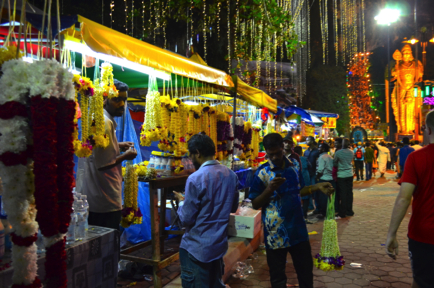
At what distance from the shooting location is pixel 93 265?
255 cm

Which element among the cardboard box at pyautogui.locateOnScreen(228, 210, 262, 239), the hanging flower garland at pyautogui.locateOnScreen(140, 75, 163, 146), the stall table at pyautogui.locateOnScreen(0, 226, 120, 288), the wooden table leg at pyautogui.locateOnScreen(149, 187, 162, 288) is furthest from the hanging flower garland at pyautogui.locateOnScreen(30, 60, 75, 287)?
the cardboard box at pyautogui.locateOnScreen(228, 210, 262, 239)

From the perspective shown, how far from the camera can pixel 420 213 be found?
106 inches

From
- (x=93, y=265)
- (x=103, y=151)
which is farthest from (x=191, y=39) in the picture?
(x=93, y=265)

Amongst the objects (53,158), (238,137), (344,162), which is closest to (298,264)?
(53,158)

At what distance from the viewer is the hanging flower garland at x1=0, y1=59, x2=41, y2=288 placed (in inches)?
67.8

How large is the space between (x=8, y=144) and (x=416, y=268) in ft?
10.3

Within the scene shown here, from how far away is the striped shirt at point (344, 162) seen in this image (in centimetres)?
841

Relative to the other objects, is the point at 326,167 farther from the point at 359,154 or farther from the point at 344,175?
the point at 359,154

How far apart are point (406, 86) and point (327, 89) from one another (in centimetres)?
1014

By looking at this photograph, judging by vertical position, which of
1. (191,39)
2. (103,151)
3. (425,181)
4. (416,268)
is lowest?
(416,268)

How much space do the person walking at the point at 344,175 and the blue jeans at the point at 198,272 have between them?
21.5 feet

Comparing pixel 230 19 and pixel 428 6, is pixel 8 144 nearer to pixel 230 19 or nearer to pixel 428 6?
pixel 230 19

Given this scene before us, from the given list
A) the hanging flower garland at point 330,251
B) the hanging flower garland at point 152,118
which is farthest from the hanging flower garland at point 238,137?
the hanging flower garland at point 330,251

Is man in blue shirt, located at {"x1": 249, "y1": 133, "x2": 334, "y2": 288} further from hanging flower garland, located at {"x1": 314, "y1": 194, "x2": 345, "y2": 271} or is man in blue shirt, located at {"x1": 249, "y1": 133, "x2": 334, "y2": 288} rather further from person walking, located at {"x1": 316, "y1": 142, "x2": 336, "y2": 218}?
person walking, located at {"x1": 316, "y1": 142, "x2": 336, "y2": 218}
